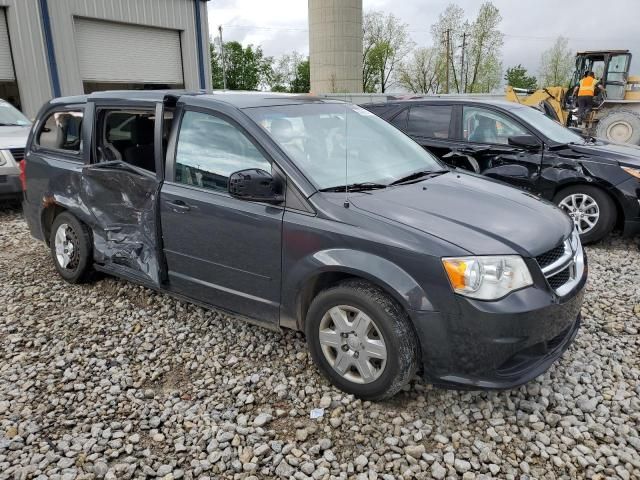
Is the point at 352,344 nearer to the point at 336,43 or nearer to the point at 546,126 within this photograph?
the point at 546,126

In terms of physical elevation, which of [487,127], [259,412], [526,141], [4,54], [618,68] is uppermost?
[4,54]

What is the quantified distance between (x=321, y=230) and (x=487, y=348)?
3.50 feet

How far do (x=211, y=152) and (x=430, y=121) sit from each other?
156 inches

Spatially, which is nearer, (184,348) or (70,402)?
(70,402)

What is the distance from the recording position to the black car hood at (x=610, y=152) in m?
5.56

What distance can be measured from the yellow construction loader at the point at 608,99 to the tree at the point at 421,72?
39.3 meters

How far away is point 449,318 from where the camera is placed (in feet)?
8.25

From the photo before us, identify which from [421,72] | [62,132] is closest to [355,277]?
[62,132]

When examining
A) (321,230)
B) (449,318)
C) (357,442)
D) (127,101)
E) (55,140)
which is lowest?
(357,442)

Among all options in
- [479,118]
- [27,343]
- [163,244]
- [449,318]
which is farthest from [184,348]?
[479,118]

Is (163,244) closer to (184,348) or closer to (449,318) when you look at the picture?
(184,348)

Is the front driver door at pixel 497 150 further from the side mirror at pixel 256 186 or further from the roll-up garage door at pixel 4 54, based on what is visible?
the roll-up garage door at pixel 4 54

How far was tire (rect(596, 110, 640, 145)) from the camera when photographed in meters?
13.3

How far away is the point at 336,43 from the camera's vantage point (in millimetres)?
38688
